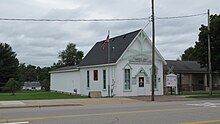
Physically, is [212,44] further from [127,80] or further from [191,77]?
[191,77]

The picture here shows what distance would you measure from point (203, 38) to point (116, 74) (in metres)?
10.6

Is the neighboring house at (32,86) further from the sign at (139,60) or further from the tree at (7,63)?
the sign at (139,60)

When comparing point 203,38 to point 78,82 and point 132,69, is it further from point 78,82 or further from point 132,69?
point 78,82

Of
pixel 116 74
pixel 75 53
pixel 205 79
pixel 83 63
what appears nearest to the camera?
pixel 116 74

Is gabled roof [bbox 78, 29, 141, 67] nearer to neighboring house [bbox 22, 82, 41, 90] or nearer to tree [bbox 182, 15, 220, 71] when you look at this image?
tree [bbox 182, 15, 220, 71]

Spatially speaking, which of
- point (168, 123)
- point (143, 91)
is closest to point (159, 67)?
point (143, 91)

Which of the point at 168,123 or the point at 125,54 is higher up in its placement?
the point at 125,54

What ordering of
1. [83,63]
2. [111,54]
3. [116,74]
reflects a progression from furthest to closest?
[83,63] → [111,54] → [116,74]

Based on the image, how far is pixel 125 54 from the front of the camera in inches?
1361

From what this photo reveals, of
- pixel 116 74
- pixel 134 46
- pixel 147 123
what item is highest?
pixel 134 46

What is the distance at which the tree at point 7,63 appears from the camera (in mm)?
61562

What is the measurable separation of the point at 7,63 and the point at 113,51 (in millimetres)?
32537

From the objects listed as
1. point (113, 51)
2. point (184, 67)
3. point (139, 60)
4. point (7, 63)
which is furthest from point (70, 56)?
point (139, 60)

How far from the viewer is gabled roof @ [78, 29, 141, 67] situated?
115 feet
